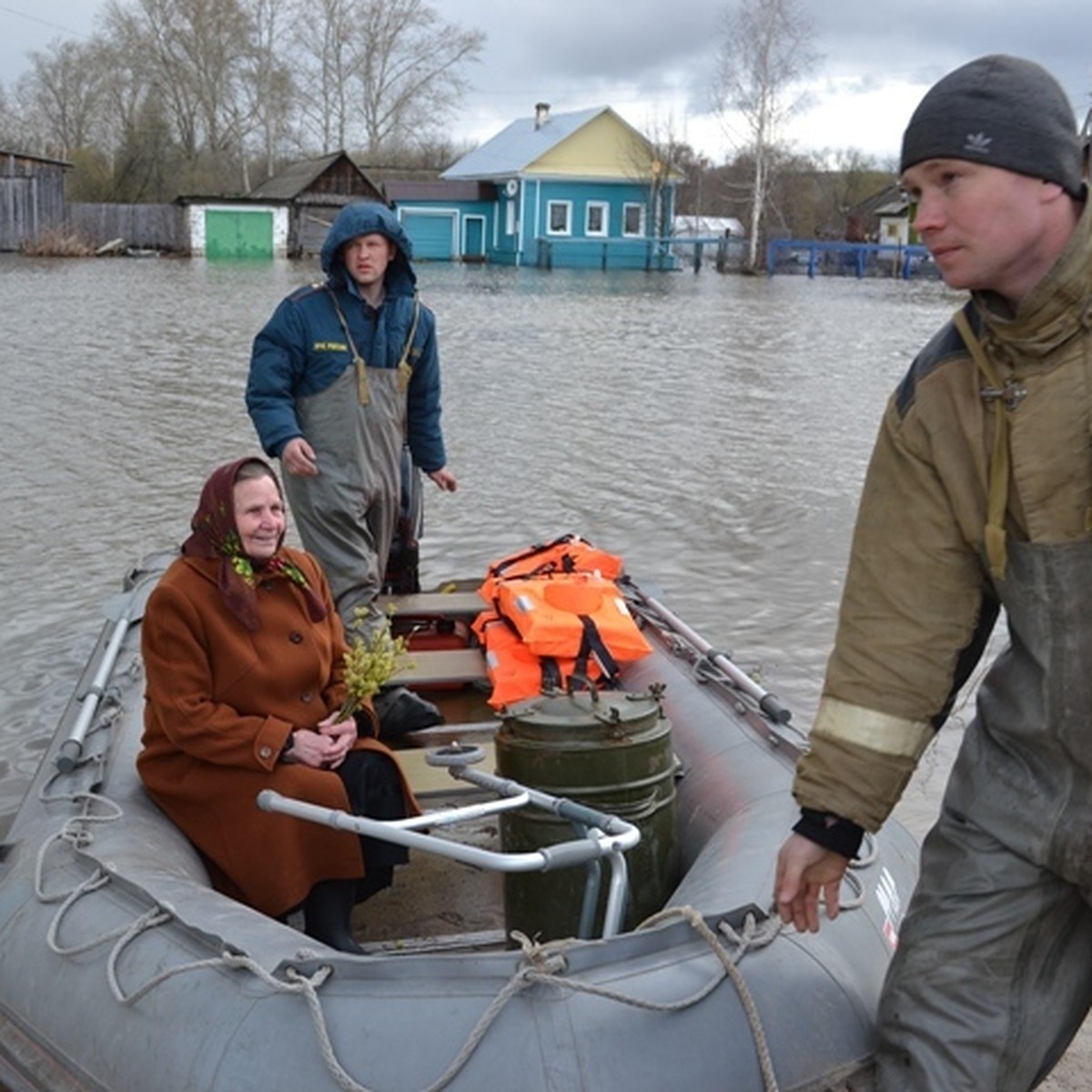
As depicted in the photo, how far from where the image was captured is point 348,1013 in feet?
8.73

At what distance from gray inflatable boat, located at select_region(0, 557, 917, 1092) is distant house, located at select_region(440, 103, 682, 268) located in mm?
39753

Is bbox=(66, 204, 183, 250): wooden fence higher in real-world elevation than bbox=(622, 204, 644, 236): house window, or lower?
lower

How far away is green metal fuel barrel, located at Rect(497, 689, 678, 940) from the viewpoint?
342 centimetres

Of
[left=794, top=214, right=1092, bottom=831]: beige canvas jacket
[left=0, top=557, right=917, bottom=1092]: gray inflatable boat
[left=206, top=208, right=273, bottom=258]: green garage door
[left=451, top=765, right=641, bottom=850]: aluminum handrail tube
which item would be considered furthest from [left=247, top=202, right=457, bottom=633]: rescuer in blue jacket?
[left=206, top=208, right=273, bottom=258]: green garage door

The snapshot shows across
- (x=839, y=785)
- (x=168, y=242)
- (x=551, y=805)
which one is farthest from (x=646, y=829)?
(x=168, y=242)

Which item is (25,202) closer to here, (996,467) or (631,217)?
(631,217)

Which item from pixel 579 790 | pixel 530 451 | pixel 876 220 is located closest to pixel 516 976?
pixel 579 790

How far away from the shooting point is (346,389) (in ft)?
16.9

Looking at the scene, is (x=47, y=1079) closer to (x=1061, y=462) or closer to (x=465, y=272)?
(x=1061, y=462)

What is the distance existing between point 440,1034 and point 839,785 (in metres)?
0.83

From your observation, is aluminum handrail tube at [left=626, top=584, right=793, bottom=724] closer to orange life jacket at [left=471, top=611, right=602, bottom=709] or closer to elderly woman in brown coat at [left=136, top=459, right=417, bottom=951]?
orange life jacket at [left=471, top=611, right=602, bottom=709]

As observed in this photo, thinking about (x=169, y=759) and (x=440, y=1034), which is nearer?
(x=440, y=1034)

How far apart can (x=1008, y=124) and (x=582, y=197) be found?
43.5m

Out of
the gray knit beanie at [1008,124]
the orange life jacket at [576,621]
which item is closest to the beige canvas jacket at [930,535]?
the gray knit beanie at [1008,124]
